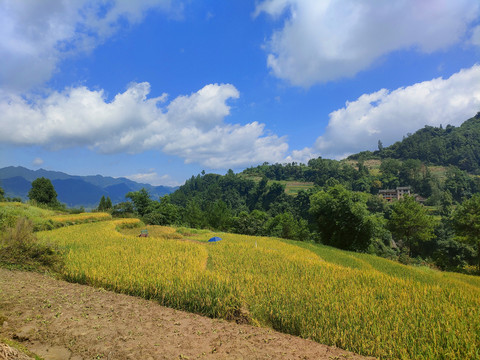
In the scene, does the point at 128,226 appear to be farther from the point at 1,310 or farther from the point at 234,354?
the point at 234,354

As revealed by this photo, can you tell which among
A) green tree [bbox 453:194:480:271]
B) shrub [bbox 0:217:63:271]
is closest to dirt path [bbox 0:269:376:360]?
shrub [bbox 0:217:63:271]

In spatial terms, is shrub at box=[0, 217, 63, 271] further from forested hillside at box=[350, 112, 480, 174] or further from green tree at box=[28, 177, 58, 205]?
forested hillside at box=[350, 112, 480, 174]

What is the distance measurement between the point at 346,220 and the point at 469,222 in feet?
38.0

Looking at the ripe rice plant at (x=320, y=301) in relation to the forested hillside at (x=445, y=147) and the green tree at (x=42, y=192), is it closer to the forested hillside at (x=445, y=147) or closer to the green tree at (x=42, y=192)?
the green tree at (x=42, y=192)

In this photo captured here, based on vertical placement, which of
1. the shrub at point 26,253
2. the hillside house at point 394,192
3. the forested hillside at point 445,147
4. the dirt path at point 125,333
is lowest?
the dirt path at point 125,333

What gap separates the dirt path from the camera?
4383 millimetres

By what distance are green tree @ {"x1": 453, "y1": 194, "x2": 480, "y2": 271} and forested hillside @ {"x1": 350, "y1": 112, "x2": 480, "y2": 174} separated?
143 meters

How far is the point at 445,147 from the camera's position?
491 feet

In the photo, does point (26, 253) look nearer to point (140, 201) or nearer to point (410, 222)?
point (410, 222)

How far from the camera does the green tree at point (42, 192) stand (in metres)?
44.0

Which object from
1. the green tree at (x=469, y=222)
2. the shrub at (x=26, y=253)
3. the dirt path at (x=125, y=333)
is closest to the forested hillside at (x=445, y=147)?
the green tree at (x=469, y=222)

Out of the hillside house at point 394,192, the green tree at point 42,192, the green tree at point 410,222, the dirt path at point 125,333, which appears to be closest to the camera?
the dirt path at point 125,333

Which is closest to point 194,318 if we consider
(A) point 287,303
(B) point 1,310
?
(A) point 287,303

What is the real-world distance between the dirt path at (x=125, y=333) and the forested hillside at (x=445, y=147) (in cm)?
17560
